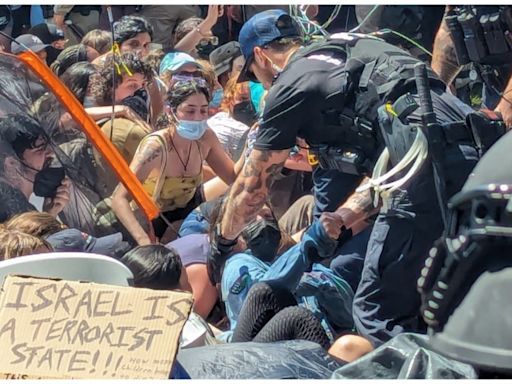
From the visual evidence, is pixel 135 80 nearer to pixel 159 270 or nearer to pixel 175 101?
pixel 175 101

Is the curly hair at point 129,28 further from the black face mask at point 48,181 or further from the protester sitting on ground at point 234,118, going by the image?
the black face mask at point 48,181

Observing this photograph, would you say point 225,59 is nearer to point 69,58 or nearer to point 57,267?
point 69,58

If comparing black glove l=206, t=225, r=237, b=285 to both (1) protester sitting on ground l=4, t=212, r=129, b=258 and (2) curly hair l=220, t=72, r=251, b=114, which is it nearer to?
(1) protester sitting on ground l=4, t=212, r=129, b=258

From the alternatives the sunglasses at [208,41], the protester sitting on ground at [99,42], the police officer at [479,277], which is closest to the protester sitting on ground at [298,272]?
the police officer at [479,277]

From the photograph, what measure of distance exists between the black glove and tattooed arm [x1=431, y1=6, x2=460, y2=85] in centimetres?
138

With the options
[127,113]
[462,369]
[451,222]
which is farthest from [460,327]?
[127,113]

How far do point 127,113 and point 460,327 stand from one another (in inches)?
181

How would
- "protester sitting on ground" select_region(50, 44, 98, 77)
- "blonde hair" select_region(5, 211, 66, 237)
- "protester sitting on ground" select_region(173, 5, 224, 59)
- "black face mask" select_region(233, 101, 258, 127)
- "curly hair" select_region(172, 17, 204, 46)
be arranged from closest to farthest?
"blonde hair" select_region(5, 211, 66, 237) < "black face mask" select_region(233, 101, 258, 127) < "protester sitting on ground" select_region(50, 44, 98, 77) < "protester sitting on ground" select_region(173, 5, 224, 59) < "curly hair" select_region(172, 17, 204, 46)

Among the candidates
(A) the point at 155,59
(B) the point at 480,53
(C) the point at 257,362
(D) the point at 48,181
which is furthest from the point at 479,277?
(A) the point at 155,59

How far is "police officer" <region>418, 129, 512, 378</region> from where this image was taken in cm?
152

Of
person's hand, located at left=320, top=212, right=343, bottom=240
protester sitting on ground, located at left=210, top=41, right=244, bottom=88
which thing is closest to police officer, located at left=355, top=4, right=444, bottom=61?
protester sitting on ground, located at left=210, top=41, right=244, bottom=88

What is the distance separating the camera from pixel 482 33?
4719mm

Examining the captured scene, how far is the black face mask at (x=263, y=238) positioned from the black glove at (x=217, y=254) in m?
0.11

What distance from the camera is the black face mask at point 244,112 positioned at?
21.2 ft
